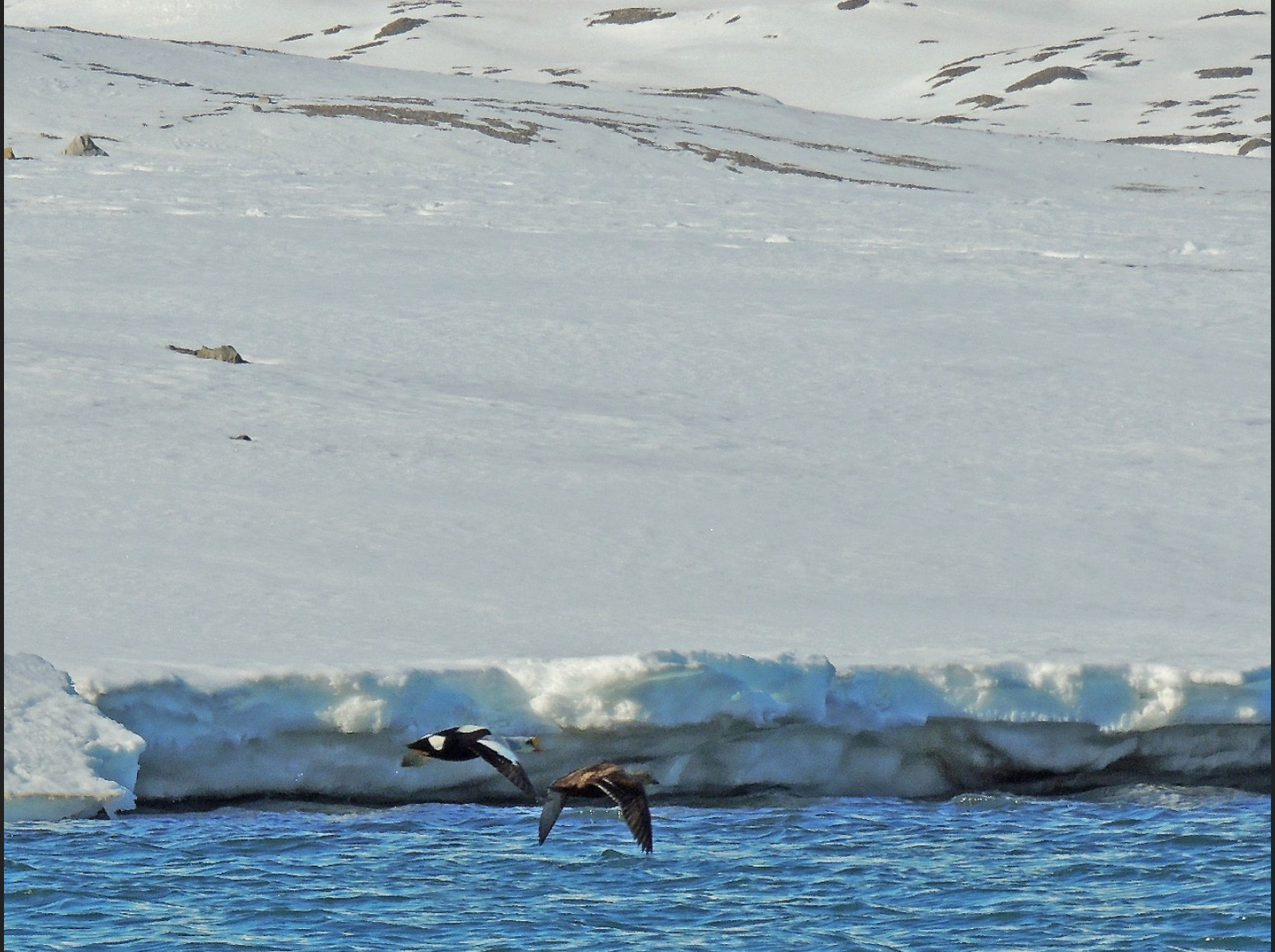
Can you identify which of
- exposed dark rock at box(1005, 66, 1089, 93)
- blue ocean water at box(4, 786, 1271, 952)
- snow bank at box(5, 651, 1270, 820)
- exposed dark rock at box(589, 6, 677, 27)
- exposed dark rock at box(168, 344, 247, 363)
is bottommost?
blue ocean water at box(4, 786, 1271, 952)

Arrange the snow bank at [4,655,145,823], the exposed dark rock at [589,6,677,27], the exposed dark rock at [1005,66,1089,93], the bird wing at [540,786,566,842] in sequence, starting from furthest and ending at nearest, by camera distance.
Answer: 1. the exposed dark rock at [589,6,677,27]
2. the exposed dark rock at [1005,66,1089,93]
3. the snow bank at [4,655,145,823]
4. the bird wing at [540,786,566,842]

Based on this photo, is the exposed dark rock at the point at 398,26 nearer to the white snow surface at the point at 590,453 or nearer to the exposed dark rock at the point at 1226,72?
the exposed dark rock at the point at 1226,72

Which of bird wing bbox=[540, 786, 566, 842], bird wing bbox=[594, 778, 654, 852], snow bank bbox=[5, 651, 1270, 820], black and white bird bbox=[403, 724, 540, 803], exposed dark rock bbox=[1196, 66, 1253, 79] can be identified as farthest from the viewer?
exposed dark rock bbox=[1196, 66, 1253, 79]

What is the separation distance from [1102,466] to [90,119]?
18.3 meters

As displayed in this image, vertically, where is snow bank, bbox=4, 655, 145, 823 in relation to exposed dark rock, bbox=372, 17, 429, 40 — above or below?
below

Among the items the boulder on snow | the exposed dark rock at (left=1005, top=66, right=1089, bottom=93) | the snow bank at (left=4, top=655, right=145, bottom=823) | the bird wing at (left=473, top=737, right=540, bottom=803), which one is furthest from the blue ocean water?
the exposed dark rock at (left=1005, top=66, right=1089, bottom=93)

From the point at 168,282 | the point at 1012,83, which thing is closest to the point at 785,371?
the point at 168,282

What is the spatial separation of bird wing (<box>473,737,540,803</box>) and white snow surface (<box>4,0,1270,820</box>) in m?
0.92

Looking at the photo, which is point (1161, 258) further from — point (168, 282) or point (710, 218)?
point (168, 282)

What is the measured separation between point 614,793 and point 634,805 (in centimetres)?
8

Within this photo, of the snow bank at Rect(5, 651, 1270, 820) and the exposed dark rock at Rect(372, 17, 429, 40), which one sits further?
the exposed dark rock at Rect(372, 17, 429, 40)

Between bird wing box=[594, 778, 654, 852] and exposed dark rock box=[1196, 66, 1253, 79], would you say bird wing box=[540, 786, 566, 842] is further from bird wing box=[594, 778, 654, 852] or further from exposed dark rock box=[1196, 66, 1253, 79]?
exposed dark rock box=[1196, 66, 1253, 79]

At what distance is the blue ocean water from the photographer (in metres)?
6.23

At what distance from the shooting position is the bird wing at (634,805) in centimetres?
555
